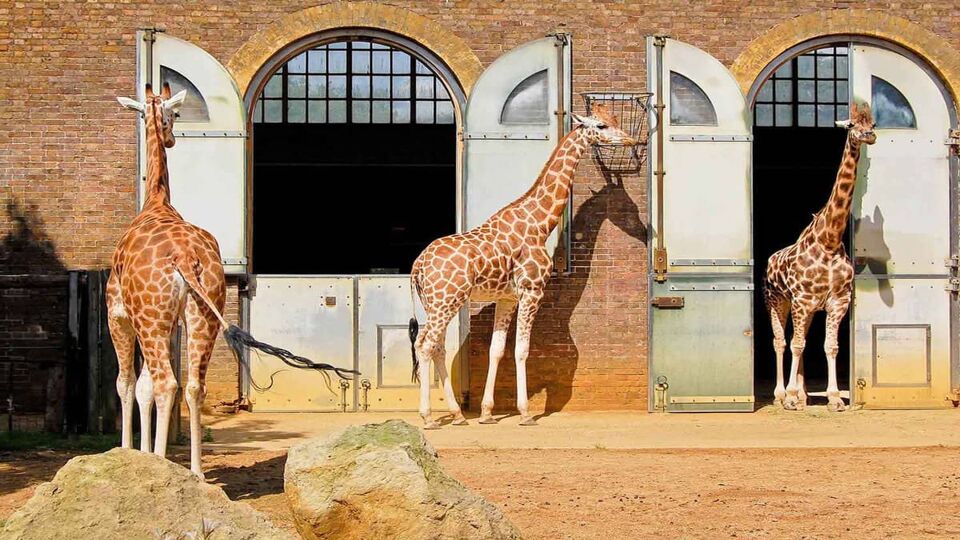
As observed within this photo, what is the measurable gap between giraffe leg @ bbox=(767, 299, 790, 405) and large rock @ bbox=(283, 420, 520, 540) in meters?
8.41

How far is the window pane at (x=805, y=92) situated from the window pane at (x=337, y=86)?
8029 mm

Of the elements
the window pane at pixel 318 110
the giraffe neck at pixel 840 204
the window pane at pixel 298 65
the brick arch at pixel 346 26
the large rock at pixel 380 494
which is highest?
the window pane at pixel 298 65

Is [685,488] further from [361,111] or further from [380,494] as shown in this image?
[361,111]

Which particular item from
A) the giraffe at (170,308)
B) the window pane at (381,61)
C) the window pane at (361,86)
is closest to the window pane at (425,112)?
the window pane at (361,86)

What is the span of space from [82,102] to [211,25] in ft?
5.41

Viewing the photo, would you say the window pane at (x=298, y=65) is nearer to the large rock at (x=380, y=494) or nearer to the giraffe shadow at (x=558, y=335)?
the giraffe shadow at (x=558, y=335)

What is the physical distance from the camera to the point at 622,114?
46.6 feet

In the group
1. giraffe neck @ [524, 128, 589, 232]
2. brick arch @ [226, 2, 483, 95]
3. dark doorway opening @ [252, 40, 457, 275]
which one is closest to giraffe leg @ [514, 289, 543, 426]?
giraffe neck @ [524, 128, 589, 232]

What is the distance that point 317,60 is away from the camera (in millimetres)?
22531

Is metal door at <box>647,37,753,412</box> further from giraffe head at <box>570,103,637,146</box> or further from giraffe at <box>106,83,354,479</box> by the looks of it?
giraffe at <box>106,83,354,479</box>

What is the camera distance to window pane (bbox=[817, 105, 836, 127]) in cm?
2189

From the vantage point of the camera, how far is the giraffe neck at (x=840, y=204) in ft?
44.7

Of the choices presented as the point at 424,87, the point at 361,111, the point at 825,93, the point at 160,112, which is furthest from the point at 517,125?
the point at 361,111

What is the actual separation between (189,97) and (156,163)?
3976 millimetres
